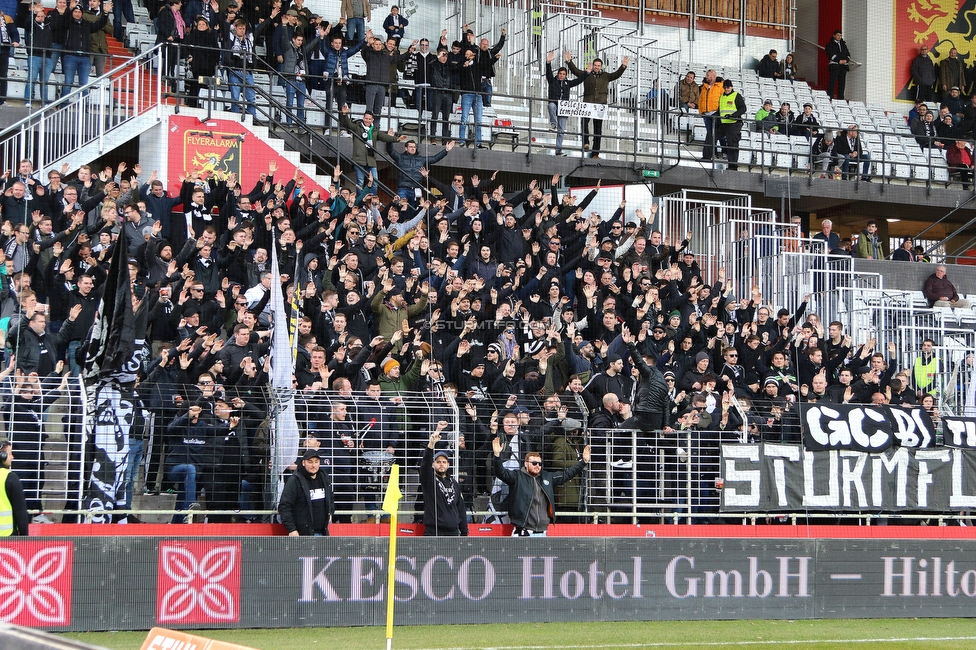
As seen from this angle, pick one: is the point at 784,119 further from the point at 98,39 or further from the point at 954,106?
the point at 98,39

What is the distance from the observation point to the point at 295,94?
73.9ft

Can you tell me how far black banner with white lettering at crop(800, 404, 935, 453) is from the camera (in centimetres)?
1557

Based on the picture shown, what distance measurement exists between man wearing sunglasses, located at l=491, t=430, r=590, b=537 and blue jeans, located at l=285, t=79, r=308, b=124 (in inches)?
393

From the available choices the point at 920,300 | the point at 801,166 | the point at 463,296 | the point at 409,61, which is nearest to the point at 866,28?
the point at 801,166

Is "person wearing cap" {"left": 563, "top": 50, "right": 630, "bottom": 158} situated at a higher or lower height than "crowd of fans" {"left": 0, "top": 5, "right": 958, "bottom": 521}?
higher

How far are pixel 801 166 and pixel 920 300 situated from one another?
472cm

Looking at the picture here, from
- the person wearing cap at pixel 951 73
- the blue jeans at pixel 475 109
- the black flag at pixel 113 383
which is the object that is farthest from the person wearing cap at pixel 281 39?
the person wearing cap at pixel 951 73

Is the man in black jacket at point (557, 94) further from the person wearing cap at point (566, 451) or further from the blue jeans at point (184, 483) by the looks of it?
the blue jeans at point (184, 483)

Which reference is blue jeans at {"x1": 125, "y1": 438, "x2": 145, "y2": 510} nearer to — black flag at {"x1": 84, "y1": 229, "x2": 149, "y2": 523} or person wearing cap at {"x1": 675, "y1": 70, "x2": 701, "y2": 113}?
black flag at {"x1": 84, "y1": 229, "x2": 149, "y2": 523}

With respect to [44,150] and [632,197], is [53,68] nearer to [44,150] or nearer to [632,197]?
[44,150]

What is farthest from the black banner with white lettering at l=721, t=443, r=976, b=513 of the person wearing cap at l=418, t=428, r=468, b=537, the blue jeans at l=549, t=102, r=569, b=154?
the blue jeans at l=549, t=102, r=569, b=154

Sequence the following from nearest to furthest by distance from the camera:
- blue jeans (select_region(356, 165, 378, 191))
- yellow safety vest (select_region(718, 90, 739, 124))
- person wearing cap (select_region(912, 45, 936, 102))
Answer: blue jeans (select_region(356, 165, 378, 191))
yellow safety vest (select_region(718, 90, 739, 124))
person wearing cap (select_region(912, 45, 936, 102))

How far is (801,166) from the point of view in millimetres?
27984

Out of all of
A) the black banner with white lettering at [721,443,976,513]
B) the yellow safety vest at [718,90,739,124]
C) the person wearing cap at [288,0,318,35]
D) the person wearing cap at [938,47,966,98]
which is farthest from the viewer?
the person wearing cap at [938,47,966,98]
